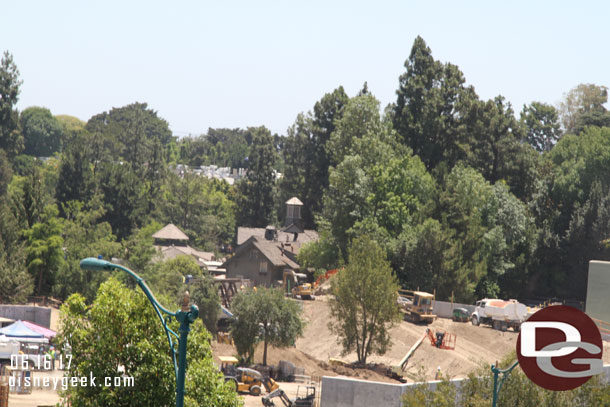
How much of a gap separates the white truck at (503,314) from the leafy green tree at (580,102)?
10239 centimetres

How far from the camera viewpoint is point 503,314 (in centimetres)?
6881

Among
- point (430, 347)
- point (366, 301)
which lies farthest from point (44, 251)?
point (430, 347)

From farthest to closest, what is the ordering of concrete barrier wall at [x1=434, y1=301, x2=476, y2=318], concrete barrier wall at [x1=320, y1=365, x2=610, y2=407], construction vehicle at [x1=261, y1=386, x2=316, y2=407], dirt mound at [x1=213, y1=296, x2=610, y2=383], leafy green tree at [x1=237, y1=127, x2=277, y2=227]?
leafy green tree at [x1=237, y1=127, x2=277, y2=227], concrete barrier wall at [x1=434, y1=301, x2=476, y2=318], dirt mound at [x1=213, y1=296, x2=610, y2=383], construction vehicle at [x1=261, y1=386, x2=316, y2=407], concrete barrier wall at [x1=320, y1=365, x2=610, y2=407]

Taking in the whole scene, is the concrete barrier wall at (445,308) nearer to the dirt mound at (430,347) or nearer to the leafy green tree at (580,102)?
the dirt mound at (430,347)

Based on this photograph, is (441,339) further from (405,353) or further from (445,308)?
(445,308)

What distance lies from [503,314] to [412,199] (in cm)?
2170

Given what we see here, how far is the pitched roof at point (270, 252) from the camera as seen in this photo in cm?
9269

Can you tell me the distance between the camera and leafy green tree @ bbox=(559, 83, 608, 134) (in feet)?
547

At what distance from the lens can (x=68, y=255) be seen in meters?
74.4

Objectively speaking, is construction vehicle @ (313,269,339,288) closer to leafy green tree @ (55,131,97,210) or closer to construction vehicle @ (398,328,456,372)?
construction vehicle @ (398,328,456,372)

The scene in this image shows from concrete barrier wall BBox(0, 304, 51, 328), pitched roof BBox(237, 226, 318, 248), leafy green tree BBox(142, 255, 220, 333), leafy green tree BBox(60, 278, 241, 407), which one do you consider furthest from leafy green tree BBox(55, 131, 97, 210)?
leafy green tree BBox(60, 278, 241, 407)

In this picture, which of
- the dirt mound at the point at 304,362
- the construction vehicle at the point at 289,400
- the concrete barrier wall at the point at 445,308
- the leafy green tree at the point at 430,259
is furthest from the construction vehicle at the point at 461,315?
the construction vehicle at the point at 289,400

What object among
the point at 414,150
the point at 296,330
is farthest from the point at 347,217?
the point at 296,330

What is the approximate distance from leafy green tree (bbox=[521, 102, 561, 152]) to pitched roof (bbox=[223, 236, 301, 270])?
305 ft
